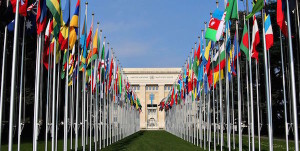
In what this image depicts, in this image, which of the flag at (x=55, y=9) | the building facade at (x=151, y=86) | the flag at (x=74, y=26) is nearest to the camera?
the flag at (x=55, y=9)

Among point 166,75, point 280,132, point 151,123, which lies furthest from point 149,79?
point 280,132

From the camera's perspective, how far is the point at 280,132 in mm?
53844

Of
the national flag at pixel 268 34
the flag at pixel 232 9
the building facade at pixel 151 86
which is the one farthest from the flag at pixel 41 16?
the building facade at pixel 151 86

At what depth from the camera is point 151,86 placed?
411 ft

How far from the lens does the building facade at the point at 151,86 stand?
120 meters

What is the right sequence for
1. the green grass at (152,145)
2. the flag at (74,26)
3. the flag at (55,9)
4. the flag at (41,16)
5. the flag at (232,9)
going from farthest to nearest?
the green grass at (152,145), the flag at (74,26), the flag at (232,9), the flag at (55,9), the flag at (41,16)

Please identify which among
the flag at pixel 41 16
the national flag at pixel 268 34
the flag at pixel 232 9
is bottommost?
the national flag at pixel 268 34

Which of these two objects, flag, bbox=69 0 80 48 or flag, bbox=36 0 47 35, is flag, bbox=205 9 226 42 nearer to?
flag, bbox=69 0 80 48

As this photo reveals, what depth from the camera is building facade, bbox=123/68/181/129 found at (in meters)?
120

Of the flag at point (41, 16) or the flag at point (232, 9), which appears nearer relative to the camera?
the flag at point (41, 16)

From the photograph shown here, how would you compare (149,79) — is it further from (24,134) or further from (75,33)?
(75,33)

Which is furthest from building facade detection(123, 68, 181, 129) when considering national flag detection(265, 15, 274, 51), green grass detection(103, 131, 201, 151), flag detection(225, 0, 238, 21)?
national flag detection(265, 15, 274, 51)

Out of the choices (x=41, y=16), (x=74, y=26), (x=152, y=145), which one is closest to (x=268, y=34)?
(x=41, y=16)

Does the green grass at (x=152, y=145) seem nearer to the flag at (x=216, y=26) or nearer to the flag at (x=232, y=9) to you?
the flag at (x=216, y=26)
